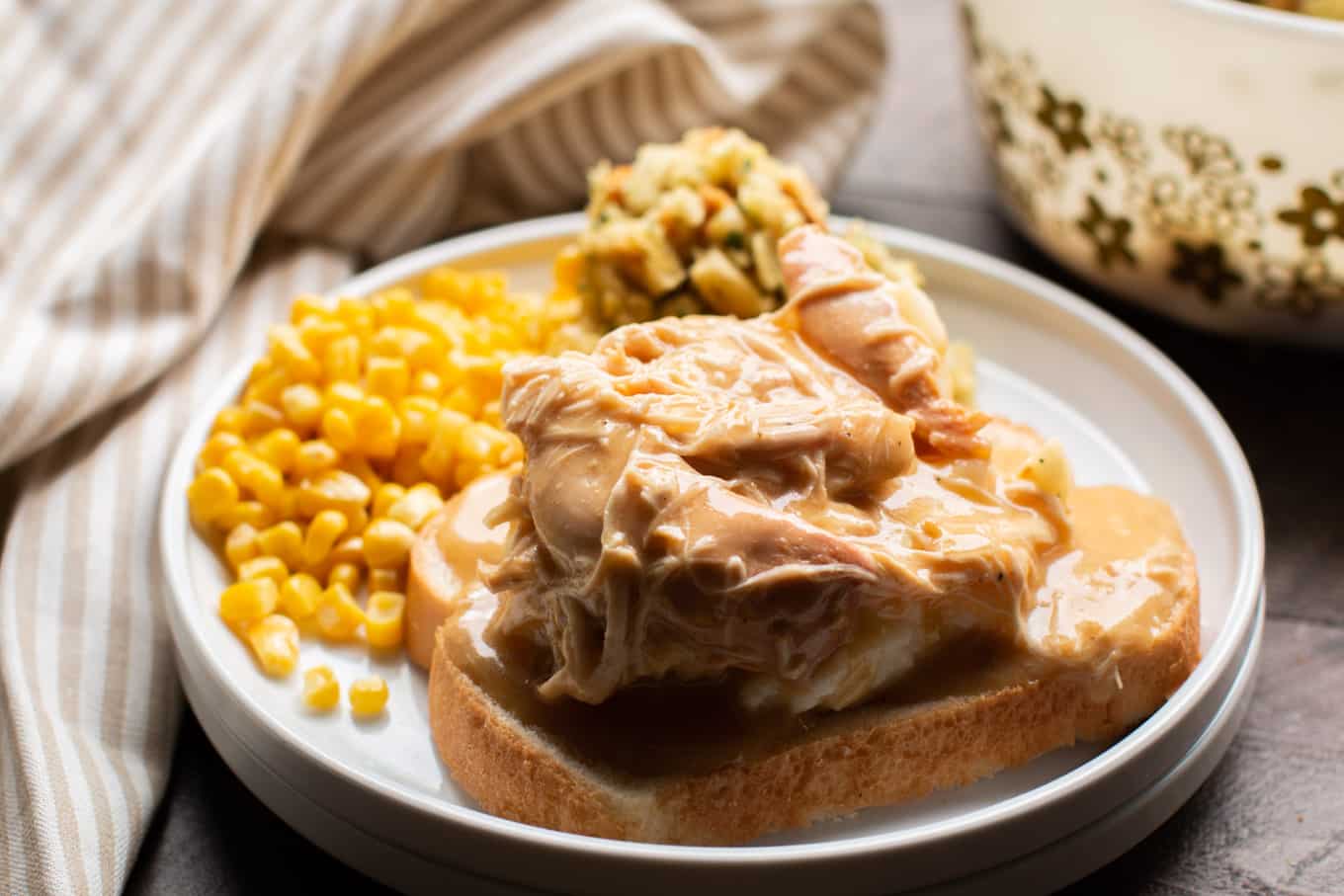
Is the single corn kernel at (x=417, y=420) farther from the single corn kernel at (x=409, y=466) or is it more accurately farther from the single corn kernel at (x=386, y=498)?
the single corn kernel at (x=386, y=498)

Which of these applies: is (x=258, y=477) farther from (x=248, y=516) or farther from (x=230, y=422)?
(x=230, y=422)

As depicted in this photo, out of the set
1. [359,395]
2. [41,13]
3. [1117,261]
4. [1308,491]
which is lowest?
[1308,491]

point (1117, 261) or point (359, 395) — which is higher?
point (359, 395)

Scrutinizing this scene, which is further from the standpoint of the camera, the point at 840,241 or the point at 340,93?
the point at 340,93

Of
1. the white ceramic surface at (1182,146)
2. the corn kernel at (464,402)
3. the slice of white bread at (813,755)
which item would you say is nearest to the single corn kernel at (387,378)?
the corn kernel at (464,402)

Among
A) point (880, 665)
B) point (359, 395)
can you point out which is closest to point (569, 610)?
point (880, 665)

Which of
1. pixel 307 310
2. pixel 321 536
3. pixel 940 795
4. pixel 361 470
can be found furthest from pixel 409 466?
pixel 940 795

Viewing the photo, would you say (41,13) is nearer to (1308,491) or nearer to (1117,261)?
(1117,261)
